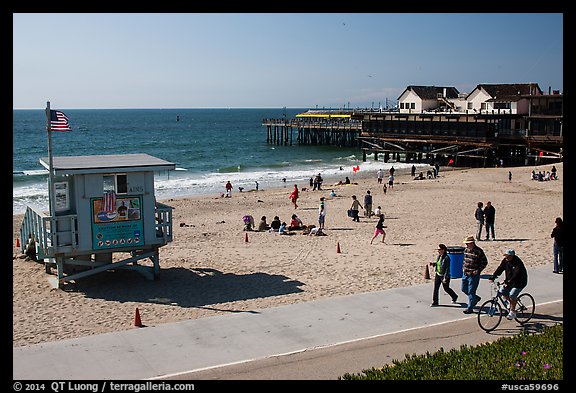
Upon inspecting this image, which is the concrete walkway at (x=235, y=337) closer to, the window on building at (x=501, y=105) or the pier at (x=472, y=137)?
the pier at (x=472, y=137)

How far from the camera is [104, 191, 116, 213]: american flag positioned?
15156mm

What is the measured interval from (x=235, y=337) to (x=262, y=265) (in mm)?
6601

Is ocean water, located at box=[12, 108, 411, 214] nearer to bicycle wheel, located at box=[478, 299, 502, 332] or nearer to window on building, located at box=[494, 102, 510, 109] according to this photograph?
window on building, located at box=[494, 102, 510, 109]

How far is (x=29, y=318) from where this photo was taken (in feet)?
42.2

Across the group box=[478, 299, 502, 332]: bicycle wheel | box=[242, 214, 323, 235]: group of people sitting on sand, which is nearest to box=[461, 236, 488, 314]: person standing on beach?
box=[478, 299, 502, 332]: bicycle wheel

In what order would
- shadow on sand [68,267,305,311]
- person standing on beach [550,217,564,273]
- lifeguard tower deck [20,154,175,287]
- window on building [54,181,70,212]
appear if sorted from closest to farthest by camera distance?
shadow on sand [68,267,305,311], person standing on beach [550,217,564,273], lifeguard tower deck [20,154,175,287], window on building [54,181,70,212]

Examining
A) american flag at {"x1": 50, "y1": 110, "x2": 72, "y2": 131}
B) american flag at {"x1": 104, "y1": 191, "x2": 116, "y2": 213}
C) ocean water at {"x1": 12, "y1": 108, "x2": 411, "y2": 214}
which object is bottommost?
ocean water at {"x1": 12, "y1": 108, "x2": 411, "y2": 214}

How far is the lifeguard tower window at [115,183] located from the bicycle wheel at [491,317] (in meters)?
8.53

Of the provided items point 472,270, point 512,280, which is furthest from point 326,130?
point 512,280

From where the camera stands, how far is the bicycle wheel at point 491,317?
11.0 metres

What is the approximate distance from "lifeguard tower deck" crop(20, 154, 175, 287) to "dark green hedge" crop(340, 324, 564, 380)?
803 centimetres

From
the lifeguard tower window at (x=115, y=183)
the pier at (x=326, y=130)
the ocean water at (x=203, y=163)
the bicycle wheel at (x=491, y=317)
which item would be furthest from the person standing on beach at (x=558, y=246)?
the pier at (x=326, y=130)
